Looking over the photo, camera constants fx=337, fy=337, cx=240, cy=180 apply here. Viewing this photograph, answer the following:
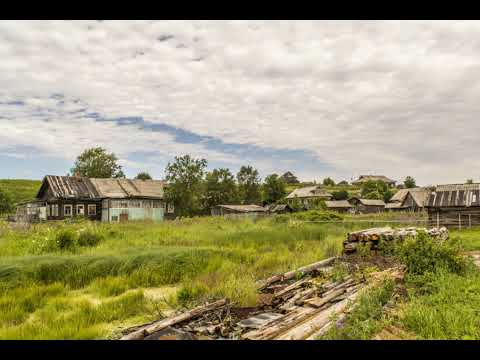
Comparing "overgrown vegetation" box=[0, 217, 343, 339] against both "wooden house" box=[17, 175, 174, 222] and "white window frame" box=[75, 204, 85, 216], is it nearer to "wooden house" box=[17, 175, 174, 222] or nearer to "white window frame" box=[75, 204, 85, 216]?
"wooden house" box=[17, 175, 174, 222]

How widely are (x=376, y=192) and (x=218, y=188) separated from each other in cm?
3859

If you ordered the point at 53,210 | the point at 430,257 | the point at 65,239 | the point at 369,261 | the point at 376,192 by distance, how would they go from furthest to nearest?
the point at 376,192 → the point at 53,210 → the point at 65,239 → the point at 369,261 → the point at 430,257

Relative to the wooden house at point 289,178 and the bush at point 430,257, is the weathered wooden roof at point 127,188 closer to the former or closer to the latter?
the bush at point 430,257

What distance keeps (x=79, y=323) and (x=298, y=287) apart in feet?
14.4

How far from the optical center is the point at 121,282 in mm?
8352

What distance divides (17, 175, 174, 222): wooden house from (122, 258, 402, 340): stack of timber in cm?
2805

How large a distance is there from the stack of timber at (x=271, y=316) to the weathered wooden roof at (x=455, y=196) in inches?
779

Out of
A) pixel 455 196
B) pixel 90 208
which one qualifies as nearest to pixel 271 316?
pixel 455 196

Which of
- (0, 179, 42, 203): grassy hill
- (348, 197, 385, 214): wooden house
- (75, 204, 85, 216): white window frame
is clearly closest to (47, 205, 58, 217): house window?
(75, 204, 85, 216): white window frame

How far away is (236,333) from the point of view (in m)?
4.96

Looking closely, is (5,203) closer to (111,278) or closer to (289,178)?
(111,278)
